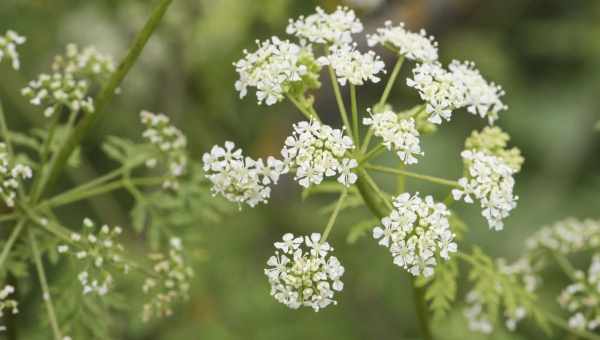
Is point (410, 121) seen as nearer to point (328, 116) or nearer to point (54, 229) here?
point (54, 229)

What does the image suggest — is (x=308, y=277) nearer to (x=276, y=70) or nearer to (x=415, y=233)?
(x=415, y=233)

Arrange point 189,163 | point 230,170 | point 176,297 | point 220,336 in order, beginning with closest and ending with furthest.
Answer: point 230,170, point 176,297, point 189,163, point 220,336

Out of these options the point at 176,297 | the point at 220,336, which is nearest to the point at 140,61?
the point at 220,336

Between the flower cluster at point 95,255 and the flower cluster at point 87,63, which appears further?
the flower cluster at point 87,63

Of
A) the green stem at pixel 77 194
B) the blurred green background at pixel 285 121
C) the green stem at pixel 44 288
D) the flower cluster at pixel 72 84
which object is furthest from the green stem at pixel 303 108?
the blurred green background at pixel 285 121

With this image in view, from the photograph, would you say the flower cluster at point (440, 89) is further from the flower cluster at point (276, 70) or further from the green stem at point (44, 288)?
the green stem at point (44, 288)

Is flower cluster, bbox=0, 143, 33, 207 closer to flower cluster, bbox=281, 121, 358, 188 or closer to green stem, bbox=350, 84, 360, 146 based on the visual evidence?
flower cluster, bbox=281, 121, 358, 188

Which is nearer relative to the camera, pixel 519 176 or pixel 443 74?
pixel 443 74
